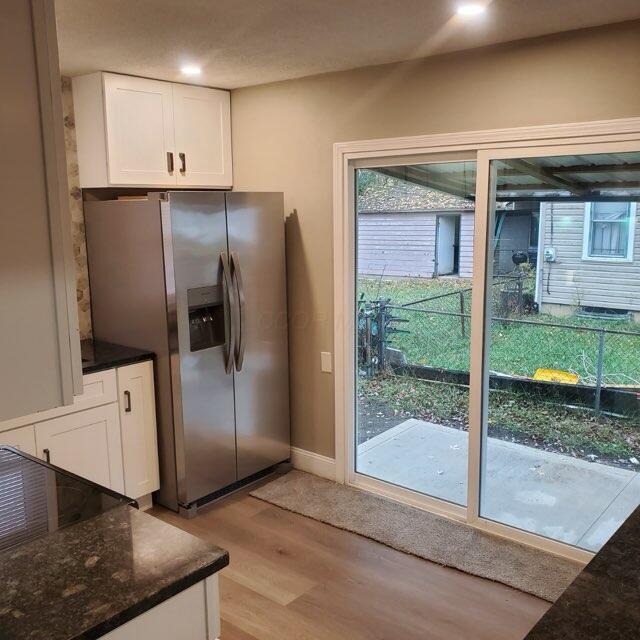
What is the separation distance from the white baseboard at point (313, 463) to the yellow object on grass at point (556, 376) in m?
1.43

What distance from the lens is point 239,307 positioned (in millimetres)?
3668

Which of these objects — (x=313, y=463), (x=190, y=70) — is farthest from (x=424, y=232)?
(x=313, y=463)

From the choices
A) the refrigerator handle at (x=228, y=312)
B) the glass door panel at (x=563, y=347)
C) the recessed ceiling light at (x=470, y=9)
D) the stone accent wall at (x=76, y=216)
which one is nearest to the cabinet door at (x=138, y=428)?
the refrigerator handle at (x=228, y=312)

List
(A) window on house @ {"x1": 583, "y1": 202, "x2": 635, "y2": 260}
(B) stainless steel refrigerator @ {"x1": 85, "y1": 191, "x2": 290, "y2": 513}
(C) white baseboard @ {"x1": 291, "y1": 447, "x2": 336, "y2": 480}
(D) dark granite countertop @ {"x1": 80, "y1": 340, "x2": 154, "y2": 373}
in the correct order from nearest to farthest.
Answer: (A) window on house @ {"x1": 583, "y1": 202, "x2": 635, "y2": 260} → (D) dark granite countertop @ {"x1": 80, "y1": 340, "x2": 154, "y2": 373} → (B) stainless steel refrigerator @ {"x1": 85, "y1": 191, "x2": 290, "y2": 513} → (C) white baseboard @ {"x1": 291, "y1": 447, "x2": 336, "y2": 480}

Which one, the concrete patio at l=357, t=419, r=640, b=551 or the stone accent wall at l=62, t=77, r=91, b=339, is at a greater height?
the stone accent wall at l=62, t=77, r=91, b=339

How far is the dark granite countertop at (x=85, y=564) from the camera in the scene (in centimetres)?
122

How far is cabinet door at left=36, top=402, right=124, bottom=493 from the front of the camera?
10.3 ft

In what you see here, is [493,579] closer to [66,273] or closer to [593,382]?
[593,382]

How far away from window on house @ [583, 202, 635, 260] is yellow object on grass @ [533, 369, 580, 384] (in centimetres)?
58

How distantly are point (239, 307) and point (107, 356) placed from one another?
762 mm

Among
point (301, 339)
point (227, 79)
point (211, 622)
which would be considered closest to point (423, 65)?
point (227, 79)

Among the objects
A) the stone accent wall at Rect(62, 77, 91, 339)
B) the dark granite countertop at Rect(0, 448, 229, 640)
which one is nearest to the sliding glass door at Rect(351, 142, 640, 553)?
the stone accent wall at Rect(62, 77, 91, 339)

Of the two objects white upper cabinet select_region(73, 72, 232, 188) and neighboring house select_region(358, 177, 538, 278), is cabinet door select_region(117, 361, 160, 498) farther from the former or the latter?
neighboring house select_region(358, 177, 538, 278)

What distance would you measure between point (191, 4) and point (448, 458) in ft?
8.70
